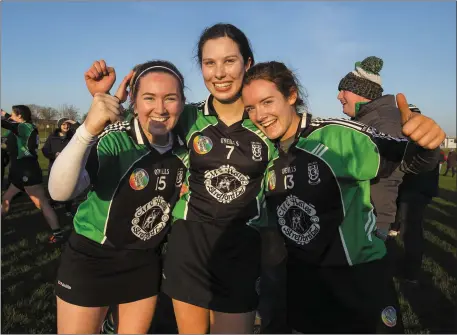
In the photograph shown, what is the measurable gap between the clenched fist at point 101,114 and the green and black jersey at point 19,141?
6397 mm

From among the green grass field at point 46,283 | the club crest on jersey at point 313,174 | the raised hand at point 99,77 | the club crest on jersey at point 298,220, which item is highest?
the raised hand at point 99,77

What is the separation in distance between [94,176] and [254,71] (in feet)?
4.42

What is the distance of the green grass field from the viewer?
170 inches

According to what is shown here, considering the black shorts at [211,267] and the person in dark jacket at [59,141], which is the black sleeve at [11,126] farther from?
the black shorts at [211,267]

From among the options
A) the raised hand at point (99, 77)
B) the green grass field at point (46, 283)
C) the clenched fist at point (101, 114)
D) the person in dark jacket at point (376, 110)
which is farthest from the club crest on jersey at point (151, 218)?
the green grass field at point (46, 283)

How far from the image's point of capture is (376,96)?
397 cm

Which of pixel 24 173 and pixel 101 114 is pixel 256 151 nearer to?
pixel 101 114

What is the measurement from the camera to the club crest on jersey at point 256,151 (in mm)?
2824

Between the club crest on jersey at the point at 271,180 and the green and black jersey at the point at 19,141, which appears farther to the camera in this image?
the green and black jersey at the point at 19,141

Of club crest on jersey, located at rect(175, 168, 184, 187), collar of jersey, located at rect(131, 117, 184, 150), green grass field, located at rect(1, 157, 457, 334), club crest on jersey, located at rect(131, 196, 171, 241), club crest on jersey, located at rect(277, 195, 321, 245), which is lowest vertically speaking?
green grass field, located at rect(1, 157, 457, 334)

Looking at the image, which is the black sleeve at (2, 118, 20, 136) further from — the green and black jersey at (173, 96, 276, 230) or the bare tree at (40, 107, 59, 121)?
the green and black jersey at (173, 96, 276, 230)

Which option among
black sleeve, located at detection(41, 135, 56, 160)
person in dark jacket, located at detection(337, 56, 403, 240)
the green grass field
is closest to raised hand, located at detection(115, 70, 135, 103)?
person in dark jacket, located at detection(337, 56, 403, 240)

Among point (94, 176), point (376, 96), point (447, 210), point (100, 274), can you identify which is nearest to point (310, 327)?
point (100, 274)

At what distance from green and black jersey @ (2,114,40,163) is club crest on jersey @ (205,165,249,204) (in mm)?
6316
